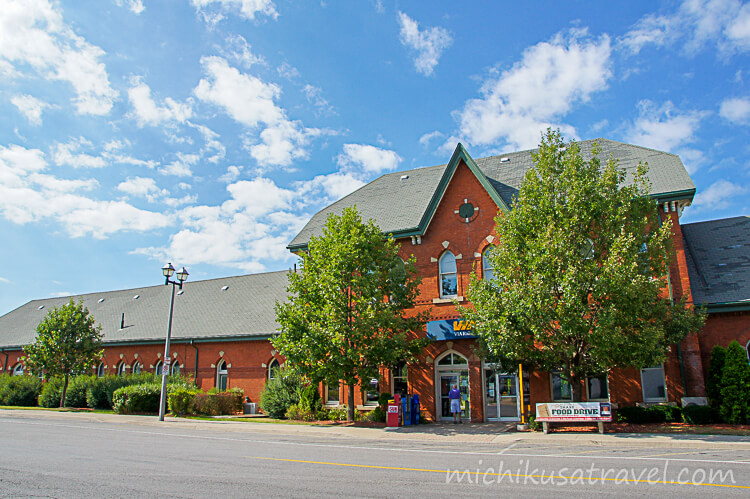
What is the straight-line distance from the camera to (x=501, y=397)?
68.1 ft

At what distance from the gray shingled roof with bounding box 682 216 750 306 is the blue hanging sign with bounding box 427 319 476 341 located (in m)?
8.32

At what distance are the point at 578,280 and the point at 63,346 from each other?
27.9 metres

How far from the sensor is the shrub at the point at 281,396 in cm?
2344

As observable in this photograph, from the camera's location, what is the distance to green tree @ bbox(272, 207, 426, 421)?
19.2 meters

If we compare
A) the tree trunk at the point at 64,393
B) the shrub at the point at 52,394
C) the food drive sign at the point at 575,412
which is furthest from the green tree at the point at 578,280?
the shrub at the point at 52,394

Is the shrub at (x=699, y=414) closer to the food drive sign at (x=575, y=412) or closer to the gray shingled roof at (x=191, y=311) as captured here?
the food drive sign at (x=575, y=412)

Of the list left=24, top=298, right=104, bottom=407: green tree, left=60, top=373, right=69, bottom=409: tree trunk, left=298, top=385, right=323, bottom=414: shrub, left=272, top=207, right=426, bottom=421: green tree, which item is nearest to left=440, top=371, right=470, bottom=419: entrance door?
left=272, top=207, right=426, bottom=421: green tree

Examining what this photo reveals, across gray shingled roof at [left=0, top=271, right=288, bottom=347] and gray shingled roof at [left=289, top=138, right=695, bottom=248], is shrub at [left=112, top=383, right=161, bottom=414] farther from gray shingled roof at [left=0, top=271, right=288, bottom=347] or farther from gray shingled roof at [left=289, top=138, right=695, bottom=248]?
gray shingled roof at [left=289, top=138, right=695, bottom=248]

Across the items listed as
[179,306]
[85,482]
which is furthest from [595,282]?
[179,306]

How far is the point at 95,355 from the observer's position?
3083cm

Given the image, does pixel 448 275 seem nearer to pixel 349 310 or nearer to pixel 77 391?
pixel 349 310

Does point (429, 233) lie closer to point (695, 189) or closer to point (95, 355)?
point (695, 189)

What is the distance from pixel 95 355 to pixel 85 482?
990 inches

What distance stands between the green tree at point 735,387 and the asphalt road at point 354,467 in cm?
480
